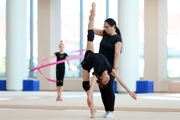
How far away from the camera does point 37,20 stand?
2455 centimetres

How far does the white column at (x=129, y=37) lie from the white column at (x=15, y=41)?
458 cm

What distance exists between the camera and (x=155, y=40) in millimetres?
22672

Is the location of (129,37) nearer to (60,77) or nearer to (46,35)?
(60,77)

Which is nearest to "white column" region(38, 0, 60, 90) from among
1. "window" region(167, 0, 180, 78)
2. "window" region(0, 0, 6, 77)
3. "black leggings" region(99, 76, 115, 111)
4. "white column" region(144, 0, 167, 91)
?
"window" region(0, 0, 6, 77)

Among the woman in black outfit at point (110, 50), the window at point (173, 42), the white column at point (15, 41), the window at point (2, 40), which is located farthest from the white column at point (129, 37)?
the woman in black outfit at point (110, 50)

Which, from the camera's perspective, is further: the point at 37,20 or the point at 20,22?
the point at 37,20

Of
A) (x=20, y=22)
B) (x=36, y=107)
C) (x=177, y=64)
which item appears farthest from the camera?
(x=177, y=64)

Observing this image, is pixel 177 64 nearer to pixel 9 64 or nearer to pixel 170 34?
pixel 170 34

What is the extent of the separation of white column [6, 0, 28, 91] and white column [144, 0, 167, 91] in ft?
19.4

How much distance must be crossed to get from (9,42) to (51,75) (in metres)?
4.24

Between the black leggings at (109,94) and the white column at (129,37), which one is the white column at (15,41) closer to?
the white column at (129,37)

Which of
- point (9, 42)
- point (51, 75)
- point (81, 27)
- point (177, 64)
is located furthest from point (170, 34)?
point (9, 42)

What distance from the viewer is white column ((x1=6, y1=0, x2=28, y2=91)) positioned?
66.7 feet

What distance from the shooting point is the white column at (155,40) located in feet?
74.2
